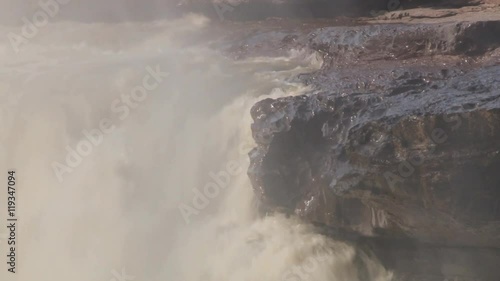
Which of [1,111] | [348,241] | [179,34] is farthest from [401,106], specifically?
[179,34]

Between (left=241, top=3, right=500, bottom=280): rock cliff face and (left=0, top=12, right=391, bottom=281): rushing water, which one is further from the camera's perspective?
(left=0, top=12, right=391, bottom=281): rushing water

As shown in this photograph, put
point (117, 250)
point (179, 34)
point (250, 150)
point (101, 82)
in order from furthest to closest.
Result: point (179, 34), point (101, 82), point (117, 250), point (250, 150)

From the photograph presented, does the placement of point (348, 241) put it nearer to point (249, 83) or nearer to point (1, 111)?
point (249, 83)

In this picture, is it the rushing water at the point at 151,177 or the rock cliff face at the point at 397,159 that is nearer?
the rock cliff face at the point at 397,159

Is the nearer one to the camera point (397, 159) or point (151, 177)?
point (397, 159)
